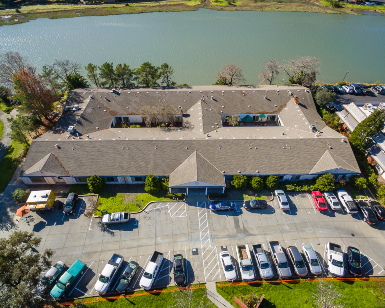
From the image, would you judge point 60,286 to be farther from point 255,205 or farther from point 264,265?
point 255,205

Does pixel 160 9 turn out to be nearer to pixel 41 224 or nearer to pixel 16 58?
pixel 16 58

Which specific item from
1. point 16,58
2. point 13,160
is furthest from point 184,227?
point 16,58

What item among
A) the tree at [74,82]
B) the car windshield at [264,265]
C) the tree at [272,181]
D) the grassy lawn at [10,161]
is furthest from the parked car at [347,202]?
the tree at [74,82]

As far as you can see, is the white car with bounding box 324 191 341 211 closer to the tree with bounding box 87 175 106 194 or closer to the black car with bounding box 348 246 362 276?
the black car with bounding box 348 246 362 276

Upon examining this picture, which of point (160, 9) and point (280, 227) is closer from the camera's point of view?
point (280, 227)

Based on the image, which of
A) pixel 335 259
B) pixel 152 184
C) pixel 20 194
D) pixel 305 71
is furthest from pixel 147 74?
pixel 335 259

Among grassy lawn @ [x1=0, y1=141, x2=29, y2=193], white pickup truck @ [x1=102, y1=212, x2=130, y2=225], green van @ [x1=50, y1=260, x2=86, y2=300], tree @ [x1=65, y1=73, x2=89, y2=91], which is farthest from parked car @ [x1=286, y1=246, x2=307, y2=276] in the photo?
tree @ [x1=65, y1=73, x2=89, y2=91]

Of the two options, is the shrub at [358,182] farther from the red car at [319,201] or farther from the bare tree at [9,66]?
the bare tree at [9,66]
